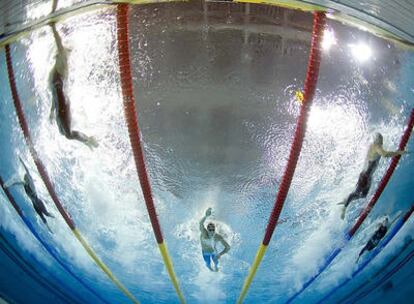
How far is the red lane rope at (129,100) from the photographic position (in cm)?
246

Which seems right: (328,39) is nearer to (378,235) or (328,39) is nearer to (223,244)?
(378,235)

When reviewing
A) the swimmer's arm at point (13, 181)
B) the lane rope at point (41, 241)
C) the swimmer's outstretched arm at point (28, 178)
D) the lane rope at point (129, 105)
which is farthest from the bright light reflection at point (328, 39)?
the lane rope at point (41, 241)

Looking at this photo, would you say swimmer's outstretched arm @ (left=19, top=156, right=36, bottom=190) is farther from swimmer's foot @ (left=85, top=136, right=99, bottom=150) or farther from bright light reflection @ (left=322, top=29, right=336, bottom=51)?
bright light reflection @ (left=322, top=29, right=336, bottom=51)

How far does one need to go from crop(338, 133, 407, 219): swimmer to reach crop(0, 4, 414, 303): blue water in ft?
0.18

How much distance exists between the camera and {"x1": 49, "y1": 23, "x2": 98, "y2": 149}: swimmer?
265cm

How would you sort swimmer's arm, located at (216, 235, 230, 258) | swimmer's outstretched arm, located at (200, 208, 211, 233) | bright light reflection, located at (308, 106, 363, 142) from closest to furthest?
bright light reflection, located at (308, 106, 363, 142) < swimmer's outstretched arm, located at (200, 208, 211, 233) < swimmer's arm, located at (216, 235, 230, 258)

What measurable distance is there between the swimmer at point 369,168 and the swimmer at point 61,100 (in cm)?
205

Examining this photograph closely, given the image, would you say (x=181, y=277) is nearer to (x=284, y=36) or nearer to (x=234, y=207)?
(x=234, y=207)

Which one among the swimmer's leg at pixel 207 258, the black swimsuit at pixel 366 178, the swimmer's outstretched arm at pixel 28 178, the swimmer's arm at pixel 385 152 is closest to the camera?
the swimmer's arm at pixel 385 152

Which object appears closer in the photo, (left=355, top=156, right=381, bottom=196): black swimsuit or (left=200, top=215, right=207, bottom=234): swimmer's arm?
(left=355, top=156, right=381, bottom=196): black swimsuit

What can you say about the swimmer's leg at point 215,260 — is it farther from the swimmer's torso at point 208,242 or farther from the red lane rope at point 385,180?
the red lane rope at point 385,180

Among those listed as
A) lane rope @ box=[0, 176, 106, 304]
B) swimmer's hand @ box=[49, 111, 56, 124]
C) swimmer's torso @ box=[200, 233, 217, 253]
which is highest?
swimmer's hand @ box=[49, 111, 56, 124]

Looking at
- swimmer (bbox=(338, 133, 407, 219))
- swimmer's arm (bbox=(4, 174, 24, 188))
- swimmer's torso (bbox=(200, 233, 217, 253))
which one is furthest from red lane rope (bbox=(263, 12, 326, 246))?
swimmer's arm (bbox=(4, 174, 24, 188))

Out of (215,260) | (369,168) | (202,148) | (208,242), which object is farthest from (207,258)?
(369,168)
